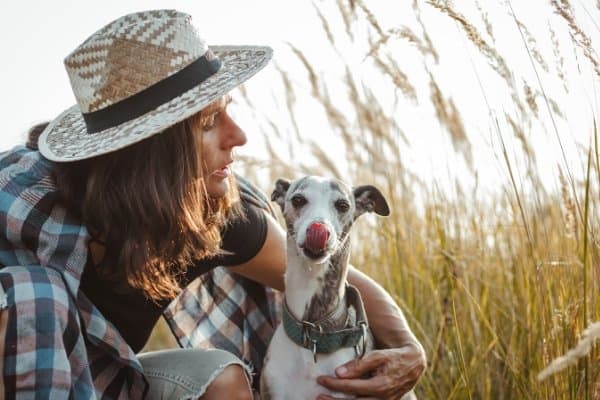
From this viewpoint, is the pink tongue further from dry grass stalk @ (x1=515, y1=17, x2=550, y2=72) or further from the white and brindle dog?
Result: dry grass stalk @ (x1=515, y1=17, x2=550, y2=72)

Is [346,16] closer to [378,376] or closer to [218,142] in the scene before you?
[218,142]

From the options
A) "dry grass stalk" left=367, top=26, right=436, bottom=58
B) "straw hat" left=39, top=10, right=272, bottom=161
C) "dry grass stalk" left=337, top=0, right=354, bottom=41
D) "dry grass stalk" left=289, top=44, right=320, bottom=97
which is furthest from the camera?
"dry grass stalk" left=289, top=44, right=320, bottom=97

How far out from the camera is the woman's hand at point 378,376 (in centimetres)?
236

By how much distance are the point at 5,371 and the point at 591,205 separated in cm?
168

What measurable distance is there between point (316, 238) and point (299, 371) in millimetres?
423

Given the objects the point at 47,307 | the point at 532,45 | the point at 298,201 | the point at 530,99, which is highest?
the point at 532,45

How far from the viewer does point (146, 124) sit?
212 cm

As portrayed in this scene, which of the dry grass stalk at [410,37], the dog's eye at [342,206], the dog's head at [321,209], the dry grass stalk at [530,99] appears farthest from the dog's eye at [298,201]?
the dry grass stalk at [530,99]

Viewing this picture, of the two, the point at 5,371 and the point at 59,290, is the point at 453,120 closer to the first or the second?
the point at 59,290

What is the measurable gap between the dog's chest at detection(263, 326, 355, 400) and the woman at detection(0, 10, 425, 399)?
63 mm

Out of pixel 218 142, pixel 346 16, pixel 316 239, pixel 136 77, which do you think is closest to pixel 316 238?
pixel 316 239

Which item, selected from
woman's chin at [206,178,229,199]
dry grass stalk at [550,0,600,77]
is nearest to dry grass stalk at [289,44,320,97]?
woman's chin at [206,178,229,199]

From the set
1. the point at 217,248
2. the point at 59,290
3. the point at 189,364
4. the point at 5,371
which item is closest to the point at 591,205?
the point at 217,248

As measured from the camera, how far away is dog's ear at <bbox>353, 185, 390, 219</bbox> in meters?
2.75
